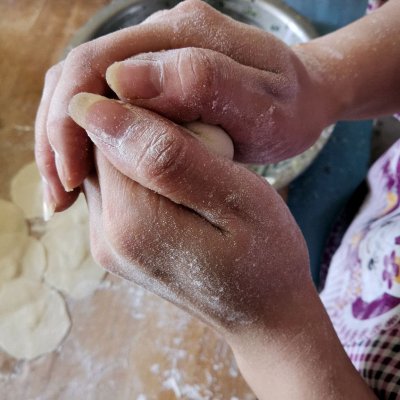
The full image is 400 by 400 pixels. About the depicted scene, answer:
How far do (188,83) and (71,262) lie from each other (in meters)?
0.47

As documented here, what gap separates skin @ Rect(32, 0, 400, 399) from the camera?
0.39 meters

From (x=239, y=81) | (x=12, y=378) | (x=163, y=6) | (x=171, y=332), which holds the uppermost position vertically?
(x=239, y=81)

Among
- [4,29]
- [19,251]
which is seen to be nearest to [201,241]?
[19,251]

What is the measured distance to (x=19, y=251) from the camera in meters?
0.78

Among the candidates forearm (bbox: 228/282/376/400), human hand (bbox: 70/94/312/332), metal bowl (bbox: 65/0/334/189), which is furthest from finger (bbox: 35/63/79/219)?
metal bowl (bbox: 65/0/334/189)

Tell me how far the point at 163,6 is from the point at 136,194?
0.71 m

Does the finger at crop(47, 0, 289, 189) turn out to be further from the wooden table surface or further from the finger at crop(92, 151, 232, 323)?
the wooden table surface

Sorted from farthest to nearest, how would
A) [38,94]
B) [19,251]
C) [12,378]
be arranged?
[38,94] < [19,251] < [12,378]

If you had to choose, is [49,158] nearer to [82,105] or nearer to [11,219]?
[82,105]

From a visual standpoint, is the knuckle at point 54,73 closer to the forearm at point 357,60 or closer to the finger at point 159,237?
the finger at point 159,237

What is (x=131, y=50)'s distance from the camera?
0.47 meters

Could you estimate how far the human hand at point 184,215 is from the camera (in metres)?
0.38

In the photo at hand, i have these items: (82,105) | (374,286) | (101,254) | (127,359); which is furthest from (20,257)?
(374,286)

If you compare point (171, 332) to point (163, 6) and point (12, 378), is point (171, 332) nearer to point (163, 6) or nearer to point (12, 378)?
point (12, 378)
